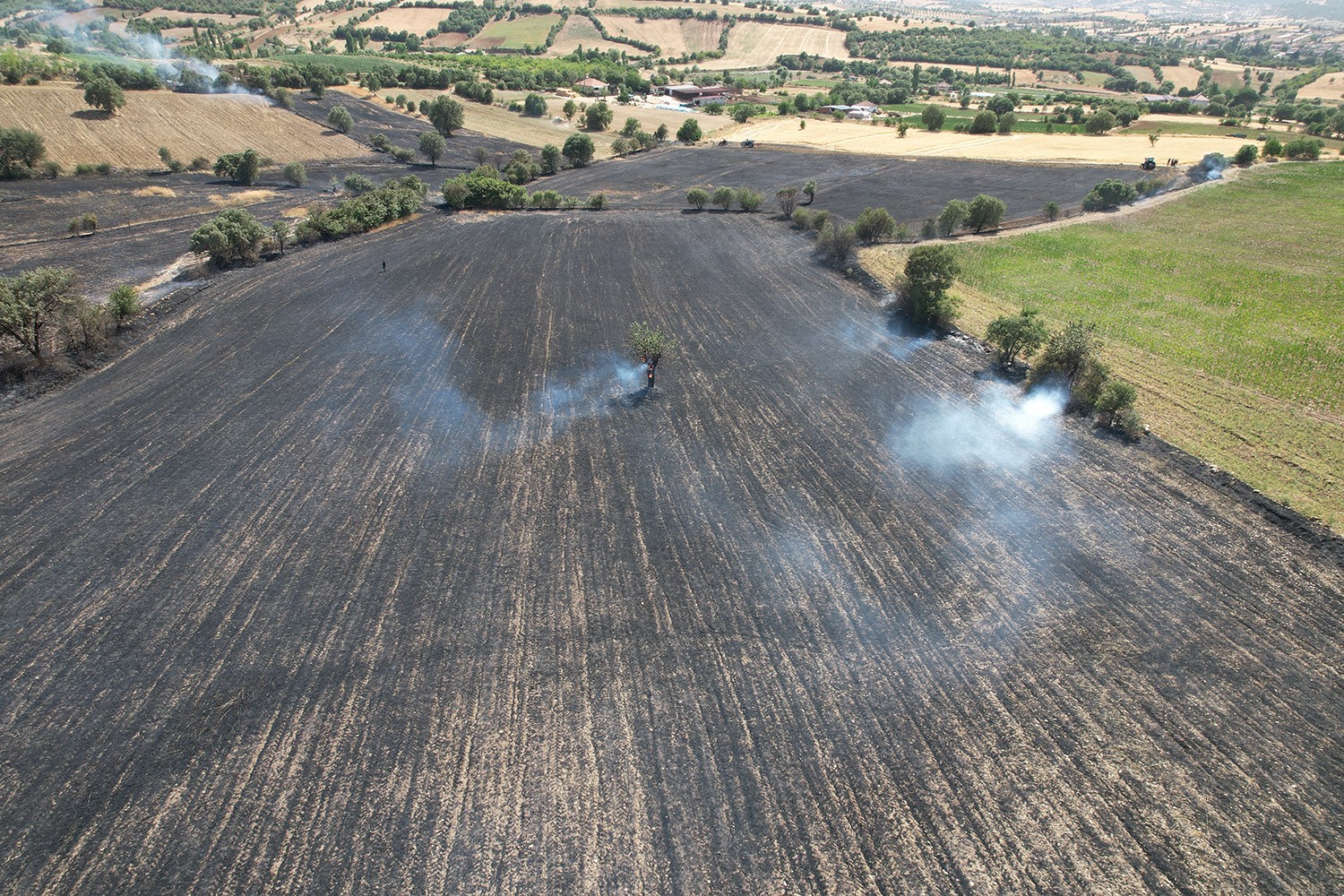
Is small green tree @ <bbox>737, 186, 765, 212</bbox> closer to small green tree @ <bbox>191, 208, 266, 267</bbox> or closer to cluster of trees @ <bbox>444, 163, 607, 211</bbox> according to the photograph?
cluster of trees @ <bbox>444, 163, 607, 211</bbox>

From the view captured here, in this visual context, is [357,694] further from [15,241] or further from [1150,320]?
[15,241]

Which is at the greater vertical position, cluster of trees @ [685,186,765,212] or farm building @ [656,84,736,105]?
farm building @ [656,84,736,105]

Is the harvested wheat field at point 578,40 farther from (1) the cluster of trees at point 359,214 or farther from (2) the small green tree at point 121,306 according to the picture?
(2) the small green tree at point 121,306

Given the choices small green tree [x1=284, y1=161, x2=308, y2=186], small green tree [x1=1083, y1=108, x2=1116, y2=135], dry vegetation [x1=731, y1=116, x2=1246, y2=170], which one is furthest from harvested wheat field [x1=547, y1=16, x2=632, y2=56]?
small green tree [x1=284, y1=161, x2=308, y2=186]

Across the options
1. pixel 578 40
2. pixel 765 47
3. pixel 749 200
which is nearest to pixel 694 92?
pixel 578 40

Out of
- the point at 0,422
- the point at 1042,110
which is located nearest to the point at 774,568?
the point at 0,422

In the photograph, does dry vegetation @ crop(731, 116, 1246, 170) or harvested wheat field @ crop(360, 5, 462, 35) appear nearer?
dry vegetation @ crop(731, 116, 1246, 170)
